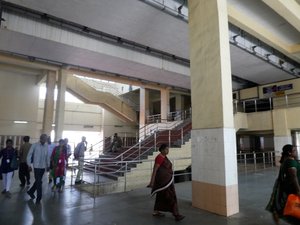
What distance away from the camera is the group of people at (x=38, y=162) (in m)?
5.53

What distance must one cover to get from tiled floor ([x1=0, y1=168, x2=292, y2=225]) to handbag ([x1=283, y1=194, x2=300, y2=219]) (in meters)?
1.22

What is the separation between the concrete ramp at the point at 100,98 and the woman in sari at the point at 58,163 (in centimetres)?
917

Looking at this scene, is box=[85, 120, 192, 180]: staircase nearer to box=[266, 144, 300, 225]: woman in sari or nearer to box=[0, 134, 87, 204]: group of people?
box=[0, 134, 87, 204]: group of people

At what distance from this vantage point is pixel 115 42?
33.3 ft

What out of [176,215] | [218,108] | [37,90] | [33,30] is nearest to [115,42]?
[33,30]

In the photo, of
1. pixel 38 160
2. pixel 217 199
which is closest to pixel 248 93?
pixel 217 199

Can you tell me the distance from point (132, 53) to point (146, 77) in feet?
10.5

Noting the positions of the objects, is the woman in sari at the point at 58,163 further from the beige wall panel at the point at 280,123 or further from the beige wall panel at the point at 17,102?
the beige wall panel at the point at 280,123

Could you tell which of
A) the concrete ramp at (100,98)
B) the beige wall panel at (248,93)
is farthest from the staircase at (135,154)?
the beige wall panel at (248,93)

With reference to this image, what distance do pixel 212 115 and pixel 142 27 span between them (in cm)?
490

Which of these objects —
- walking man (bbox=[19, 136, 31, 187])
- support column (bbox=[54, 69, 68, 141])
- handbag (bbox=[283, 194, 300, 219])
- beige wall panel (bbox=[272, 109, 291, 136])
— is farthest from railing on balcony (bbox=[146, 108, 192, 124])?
handbag (bbox=[283, 194, 300, 219])

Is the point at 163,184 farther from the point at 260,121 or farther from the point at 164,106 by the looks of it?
the point at 164,106

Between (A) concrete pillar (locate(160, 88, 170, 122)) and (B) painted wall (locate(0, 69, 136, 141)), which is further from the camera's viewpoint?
(A) concrete pillar (locate(160, 88, 170, 122))

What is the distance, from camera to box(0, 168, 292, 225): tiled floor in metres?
4.38
